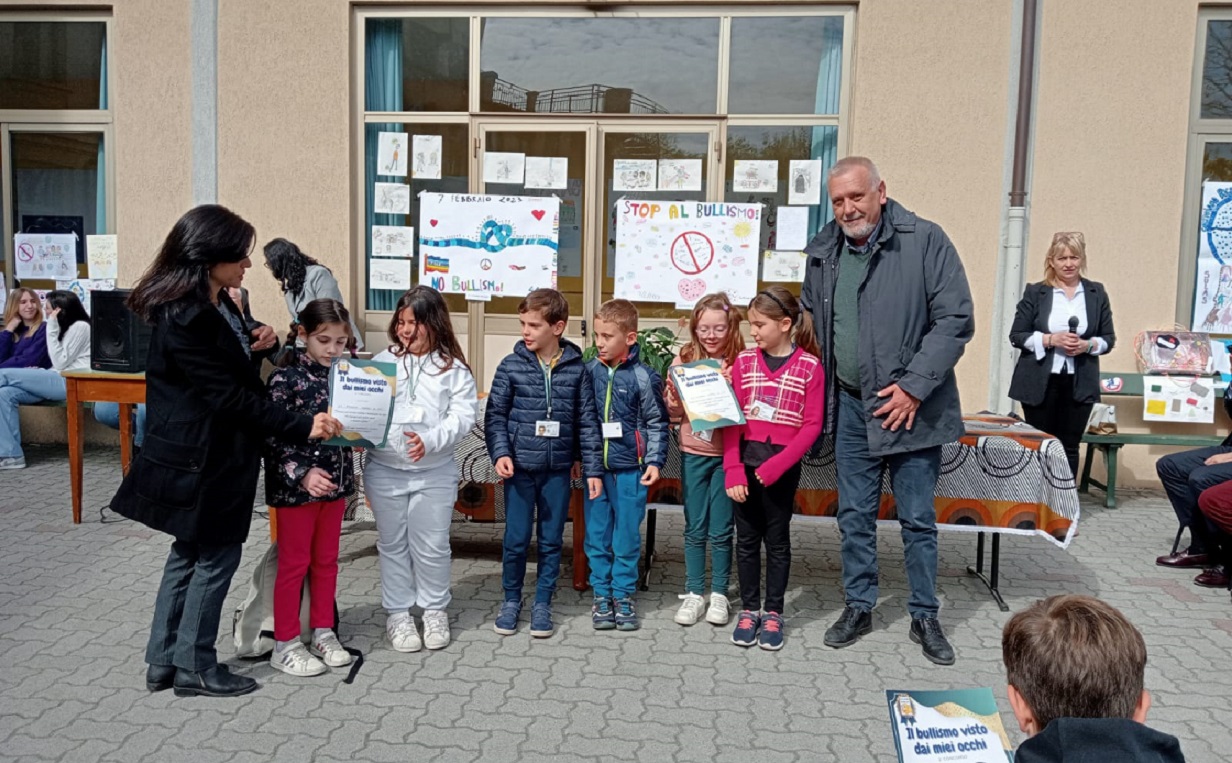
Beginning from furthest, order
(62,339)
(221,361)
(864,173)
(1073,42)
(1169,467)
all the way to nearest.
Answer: (62,339)
(1073,42)
(1169,467)
(864,173)
(221,361)

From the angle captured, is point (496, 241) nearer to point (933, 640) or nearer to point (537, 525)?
point (537, 525)

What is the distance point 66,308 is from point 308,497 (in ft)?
16.7

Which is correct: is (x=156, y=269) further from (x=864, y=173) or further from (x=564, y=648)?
(x=864, y=173)

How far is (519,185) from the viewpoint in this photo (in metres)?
7.88

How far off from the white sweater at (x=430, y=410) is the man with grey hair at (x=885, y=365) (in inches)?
62.0

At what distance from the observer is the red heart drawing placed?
7719 mm

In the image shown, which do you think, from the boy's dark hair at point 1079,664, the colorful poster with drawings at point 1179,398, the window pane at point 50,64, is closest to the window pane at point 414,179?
the window pane at point 50,64

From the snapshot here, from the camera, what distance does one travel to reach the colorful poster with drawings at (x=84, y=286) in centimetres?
845

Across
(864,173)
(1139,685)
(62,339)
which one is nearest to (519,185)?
(62,339)

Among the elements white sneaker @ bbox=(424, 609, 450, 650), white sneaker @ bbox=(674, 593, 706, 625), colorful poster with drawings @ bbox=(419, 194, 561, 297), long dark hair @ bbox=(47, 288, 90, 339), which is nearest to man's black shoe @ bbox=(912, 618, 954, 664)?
white sneaker @ bbox=(674, 593, 706, 625)

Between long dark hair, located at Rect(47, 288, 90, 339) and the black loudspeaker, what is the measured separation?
200 cm

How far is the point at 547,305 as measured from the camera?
4359 millimetres

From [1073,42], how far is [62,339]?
790 cm

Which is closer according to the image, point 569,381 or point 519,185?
point 569,381
